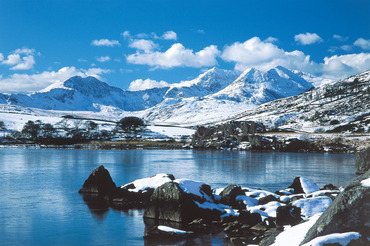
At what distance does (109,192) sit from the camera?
36.0 metres

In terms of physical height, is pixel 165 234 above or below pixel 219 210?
below

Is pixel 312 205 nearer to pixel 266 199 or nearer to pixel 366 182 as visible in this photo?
pixel 266 199

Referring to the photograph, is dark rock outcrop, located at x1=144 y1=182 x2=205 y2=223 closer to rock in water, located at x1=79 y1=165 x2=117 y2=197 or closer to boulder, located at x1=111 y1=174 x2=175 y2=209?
boulder, located at x1=111 y1=174 x2=175 y2=209

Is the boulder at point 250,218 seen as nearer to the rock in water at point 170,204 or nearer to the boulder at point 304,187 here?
the rock in water at point 170,204

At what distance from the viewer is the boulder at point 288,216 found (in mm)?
21984

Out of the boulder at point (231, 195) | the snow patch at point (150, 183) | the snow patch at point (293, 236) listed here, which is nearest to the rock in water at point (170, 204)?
the boulder at point (231, 195)

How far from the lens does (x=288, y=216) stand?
876 inches

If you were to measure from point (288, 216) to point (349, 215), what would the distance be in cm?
951

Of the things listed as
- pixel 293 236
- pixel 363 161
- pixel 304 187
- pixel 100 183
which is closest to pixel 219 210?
pixel 304 187

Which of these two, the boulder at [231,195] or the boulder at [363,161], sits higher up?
the boulder at [363,161]

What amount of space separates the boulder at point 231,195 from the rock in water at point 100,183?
1295 centimetres

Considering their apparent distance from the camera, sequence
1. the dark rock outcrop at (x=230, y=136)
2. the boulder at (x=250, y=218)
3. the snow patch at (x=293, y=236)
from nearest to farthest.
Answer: the snow patch at (x=293, y=236) < the boulder at (x=250, y=218) < the dark rock outcrop at (x=230, y=136)

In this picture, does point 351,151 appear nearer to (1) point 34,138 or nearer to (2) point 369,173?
(2) point 369,173

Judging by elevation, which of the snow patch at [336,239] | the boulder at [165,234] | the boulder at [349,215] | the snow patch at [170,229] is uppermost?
the boulder at [349,215]
